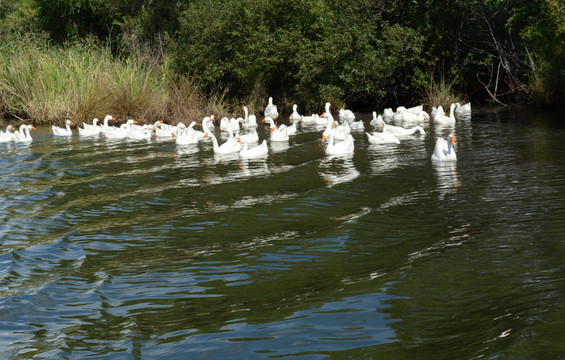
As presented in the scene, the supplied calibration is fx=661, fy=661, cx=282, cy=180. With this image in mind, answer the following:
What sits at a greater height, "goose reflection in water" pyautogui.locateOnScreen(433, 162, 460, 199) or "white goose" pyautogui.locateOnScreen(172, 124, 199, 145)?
"white goose" pyautogui.locateOnScreen(172, 124, 199, 145)

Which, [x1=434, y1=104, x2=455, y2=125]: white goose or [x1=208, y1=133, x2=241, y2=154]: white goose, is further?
[x1=434, y1=104, x2=455, y2=125]: white goose

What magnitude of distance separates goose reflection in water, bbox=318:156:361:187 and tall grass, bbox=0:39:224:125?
12.6 m

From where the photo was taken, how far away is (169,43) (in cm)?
3112

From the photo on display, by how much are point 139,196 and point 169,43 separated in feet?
68.5

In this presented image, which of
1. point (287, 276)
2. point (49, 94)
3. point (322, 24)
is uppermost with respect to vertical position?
point (322, 24)

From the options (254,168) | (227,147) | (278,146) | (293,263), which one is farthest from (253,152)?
(293,263)

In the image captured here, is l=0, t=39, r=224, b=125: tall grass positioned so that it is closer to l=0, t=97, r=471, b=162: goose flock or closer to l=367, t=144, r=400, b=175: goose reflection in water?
l=0, t=97, r=471, b=162: goose flock

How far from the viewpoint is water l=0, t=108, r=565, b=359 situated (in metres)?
5.05

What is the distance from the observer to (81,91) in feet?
82.0

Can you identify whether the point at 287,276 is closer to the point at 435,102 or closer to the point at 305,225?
the point at 305,225

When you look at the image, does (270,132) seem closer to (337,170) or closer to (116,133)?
(116,133)

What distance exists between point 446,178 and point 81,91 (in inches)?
682

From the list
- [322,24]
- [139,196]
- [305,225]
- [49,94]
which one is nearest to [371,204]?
[305,225]

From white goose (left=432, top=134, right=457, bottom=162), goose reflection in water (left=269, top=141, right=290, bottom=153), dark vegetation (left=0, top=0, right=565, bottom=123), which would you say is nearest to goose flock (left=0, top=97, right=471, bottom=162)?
white goose (left=432, top=134, right=457, bottom=162)
